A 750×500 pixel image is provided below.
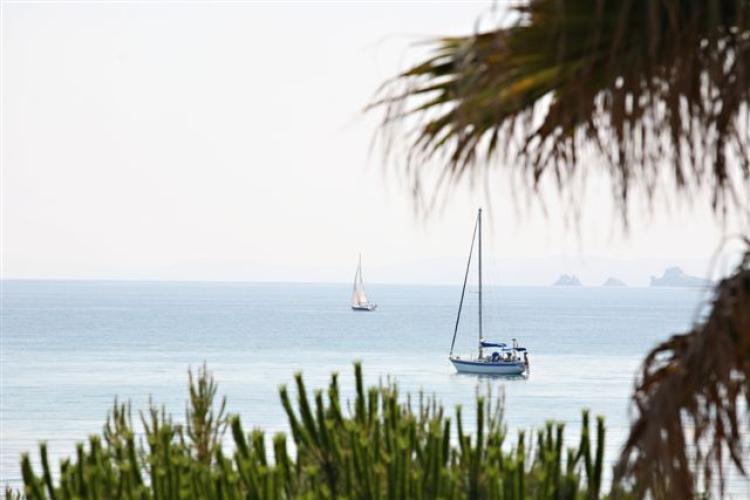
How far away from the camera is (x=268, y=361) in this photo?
256ft

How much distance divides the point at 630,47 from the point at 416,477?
334 cm

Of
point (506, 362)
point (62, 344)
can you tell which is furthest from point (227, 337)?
point (506, 362)

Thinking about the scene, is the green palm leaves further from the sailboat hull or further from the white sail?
the white sail

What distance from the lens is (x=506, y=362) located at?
64.1 meters

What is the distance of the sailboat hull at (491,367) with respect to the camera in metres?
63.5

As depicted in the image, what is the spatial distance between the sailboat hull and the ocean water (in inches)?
27.1

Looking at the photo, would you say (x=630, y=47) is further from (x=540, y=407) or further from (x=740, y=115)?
(x=540, y=407)

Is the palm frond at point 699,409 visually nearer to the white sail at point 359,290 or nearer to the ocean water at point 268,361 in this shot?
the ocean water at point 268,361

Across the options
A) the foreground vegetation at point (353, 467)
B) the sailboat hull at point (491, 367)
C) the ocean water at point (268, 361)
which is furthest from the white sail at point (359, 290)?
the foreground vegetation at point (353, 467)

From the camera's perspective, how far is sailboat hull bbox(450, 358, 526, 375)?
63.5 meters

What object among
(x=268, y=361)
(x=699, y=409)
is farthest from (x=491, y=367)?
(x=699, y=409)

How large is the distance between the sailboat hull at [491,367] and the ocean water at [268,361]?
0.69 metres

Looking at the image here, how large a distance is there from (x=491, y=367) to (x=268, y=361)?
18219 mm

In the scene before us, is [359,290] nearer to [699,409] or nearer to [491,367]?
[491,367]
